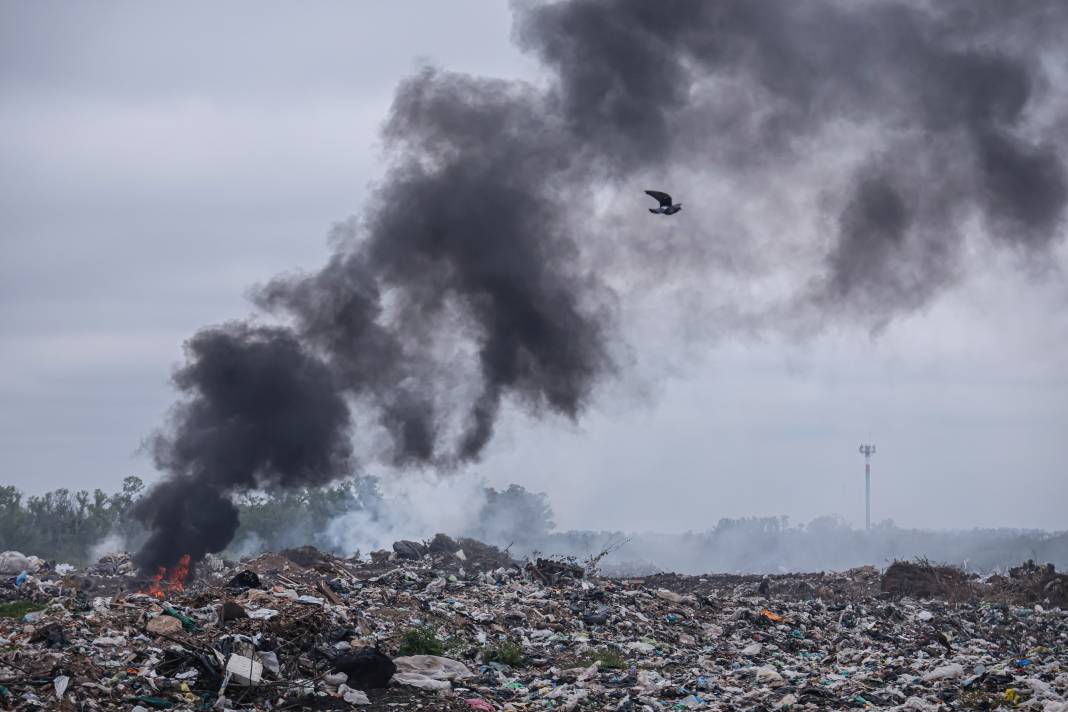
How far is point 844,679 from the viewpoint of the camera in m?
12.8

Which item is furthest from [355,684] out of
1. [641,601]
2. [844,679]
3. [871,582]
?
[871,582]

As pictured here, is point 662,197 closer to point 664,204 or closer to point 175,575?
point 664,204

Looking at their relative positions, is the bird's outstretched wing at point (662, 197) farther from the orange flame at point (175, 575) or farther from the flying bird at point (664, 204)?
the orange flame at point (175, 575)

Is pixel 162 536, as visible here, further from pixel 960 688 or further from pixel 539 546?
pixel 539 546

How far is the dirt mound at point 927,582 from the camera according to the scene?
2311 cm

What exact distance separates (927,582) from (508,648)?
13.4 meters

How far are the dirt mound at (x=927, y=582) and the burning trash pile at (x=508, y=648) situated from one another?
6.74ft

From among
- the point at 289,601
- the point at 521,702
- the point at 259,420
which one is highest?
the point at 259,420

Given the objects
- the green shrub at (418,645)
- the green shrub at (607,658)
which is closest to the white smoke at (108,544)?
the green shrub at (607,658)

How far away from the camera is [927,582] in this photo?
2383 cm

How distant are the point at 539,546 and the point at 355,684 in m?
49.1

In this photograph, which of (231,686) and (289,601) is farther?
(289,601)

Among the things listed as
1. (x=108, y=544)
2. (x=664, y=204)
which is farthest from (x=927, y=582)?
(x=108, y=544)

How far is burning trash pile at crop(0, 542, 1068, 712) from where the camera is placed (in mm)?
11031
